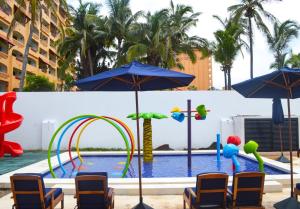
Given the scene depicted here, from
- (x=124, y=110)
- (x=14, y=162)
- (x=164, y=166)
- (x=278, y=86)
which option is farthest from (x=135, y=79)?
(x=124, y=110)

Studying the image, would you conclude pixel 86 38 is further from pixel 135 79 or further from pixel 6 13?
pixel 135 79

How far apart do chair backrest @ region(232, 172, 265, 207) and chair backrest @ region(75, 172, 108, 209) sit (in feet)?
8.38

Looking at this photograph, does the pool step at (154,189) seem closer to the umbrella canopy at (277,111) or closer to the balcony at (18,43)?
the umbrella canopy at (277,111)

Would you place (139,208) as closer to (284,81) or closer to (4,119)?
(284,81)

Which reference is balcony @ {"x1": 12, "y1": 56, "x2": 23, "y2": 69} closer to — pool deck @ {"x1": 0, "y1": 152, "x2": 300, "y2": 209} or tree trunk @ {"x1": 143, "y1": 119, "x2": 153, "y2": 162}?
tree trunk @ {"x1": 143, "y1": 119, "x2": 153, "y2": 162}

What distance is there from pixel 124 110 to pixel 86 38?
18828 mm

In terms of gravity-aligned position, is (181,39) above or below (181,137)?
above

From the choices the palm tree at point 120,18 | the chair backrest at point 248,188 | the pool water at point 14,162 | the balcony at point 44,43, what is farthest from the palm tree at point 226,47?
the balcony at point 44,43

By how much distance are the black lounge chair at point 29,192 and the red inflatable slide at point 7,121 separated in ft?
31.8

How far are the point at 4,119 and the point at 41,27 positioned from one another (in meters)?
44.4

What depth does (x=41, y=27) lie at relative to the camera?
186 feet

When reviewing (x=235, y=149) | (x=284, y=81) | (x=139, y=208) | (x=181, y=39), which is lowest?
(x=139, y=208)

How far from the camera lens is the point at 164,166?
14.3 m

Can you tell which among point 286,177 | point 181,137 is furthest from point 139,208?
point 181,137
